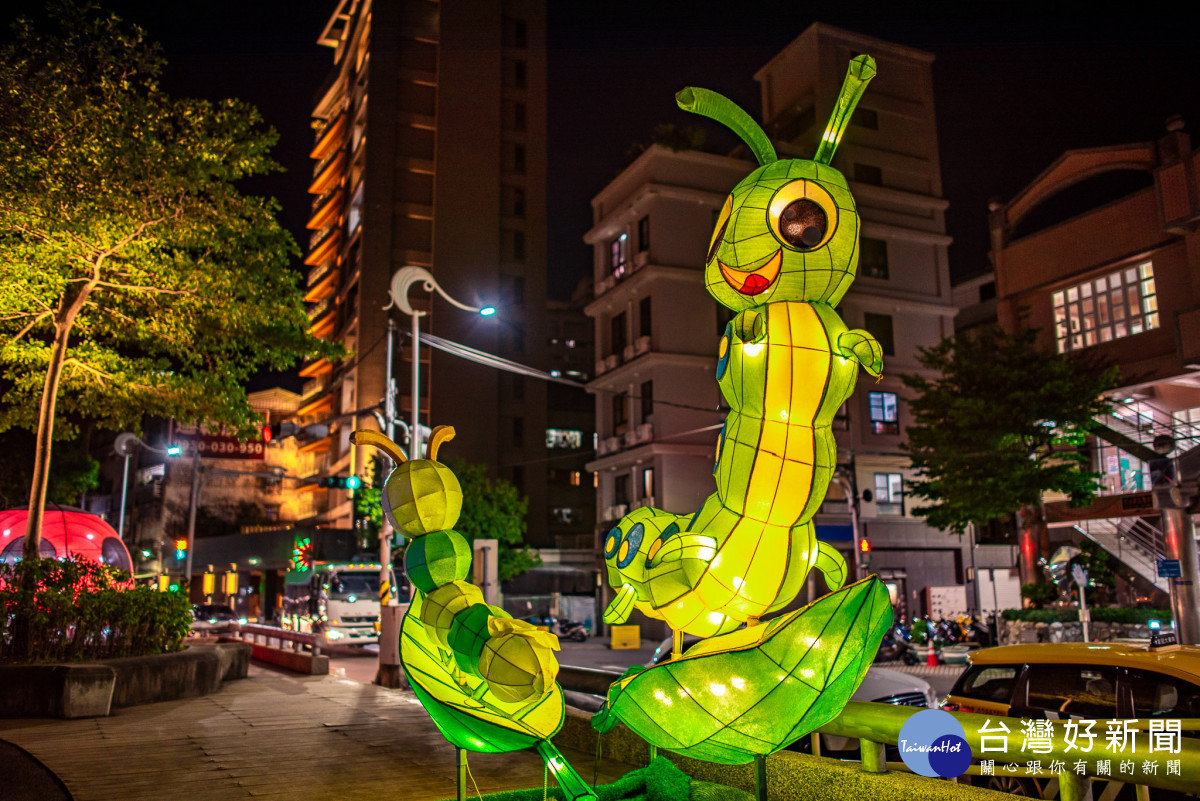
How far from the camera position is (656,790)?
620 cm

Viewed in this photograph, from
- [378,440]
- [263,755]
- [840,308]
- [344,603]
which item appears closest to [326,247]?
[840,308]

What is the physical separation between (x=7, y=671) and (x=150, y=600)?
2561 millimetres

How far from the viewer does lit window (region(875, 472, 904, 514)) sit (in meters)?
37.8

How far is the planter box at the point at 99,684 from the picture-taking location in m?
12.4

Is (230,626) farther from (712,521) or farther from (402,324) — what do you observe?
(712,521)

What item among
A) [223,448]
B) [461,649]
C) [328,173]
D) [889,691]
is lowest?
[889,691]

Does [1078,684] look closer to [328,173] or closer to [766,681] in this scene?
[766,681]

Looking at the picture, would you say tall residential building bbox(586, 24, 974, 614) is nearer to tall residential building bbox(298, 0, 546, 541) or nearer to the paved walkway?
tall residential building bbox(298, 0, 546, 541)

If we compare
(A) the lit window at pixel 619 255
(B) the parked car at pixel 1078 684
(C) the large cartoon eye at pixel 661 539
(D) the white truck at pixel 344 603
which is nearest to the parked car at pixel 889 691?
(B) the parked car at pixel 1078 684

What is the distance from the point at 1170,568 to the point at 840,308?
2160 centimetres

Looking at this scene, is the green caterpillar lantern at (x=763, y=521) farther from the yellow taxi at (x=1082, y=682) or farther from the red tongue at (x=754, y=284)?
the yellow taxi at (x=1082, y=682)

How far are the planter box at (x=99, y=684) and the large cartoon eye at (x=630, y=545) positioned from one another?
1050 centimetres

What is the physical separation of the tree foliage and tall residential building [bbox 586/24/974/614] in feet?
20.8

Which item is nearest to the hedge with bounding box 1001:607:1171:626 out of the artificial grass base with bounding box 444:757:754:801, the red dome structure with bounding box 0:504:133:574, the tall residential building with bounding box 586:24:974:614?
the tall residential building with bounding box 586:24:974:614
